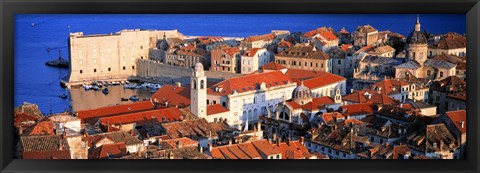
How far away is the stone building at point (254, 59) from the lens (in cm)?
953

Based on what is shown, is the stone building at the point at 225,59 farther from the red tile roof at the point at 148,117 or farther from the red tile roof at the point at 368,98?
the red tile roof at the point at 148,117

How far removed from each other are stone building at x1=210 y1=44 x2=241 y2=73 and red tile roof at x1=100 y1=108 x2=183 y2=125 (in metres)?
1.98

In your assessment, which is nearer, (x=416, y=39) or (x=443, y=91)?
(x=443, y=91)

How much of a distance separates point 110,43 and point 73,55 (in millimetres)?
930

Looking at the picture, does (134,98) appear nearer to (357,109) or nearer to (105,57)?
(105,57)

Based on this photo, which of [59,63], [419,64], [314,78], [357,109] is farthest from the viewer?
[314,78]

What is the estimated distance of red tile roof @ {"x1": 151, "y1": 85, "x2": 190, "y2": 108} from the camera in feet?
26.3

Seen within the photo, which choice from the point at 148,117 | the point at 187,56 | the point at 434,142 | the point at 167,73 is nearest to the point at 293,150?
the point at 434,142

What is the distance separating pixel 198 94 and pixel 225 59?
213 cm

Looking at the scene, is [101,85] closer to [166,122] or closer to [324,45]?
[166,122]

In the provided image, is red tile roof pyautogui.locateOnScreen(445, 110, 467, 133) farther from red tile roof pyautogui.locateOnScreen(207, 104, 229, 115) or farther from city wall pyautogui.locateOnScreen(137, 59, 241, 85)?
city wall pyautogui.locateOnScreen(137, 59, 241, 85)

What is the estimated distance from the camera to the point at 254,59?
9836 millimetres

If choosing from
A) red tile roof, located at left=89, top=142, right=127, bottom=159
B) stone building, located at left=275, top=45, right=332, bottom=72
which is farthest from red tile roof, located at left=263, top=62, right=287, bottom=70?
red tile roof, located at left=89, top=142, right=127, bottom=159
